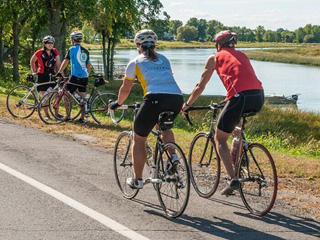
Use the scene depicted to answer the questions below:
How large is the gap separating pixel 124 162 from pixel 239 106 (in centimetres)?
162

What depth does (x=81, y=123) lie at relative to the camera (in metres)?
12.6

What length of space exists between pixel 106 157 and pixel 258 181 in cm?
347

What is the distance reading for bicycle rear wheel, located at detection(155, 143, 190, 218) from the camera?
18.3ft

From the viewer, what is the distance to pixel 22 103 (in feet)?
43.3

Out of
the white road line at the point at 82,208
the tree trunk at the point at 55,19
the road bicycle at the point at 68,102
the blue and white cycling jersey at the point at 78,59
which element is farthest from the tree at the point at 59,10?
the white road line at the point at 82,208

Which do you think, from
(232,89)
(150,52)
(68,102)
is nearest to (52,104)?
(68,102)

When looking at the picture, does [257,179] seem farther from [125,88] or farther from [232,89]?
[125,88]

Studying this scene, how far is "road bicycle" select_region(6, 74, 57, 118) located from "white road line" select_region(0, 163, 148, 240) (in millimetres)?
5566

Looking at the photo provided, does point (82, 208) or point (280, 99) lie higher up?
point (82, 208)

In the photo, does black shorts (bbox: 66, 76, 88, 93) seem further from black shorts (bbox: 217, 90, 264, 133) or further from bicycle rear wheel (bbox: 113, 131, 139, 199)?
black shorts (bbox: 217, 90, 264, 133)

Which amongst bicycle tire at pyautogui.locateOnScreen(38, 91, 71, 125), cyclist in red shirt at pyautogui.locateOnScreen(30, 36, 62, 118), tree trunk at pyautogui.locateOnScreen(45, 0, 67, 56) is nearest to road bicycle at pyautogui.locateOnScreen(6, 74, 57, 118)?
cyclist in red shirt at pyautogui.locateOnScreen(30, 36, 62, 118)

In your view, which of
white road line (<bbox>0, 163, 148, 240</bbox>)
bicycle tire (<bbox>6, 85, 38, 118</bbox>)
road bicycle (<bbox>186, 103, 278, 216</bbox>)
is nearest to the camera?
white road line (<bbox>0, 163, 148, 240</bbox>)

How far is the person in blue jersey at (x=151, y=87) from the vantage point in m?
5.75

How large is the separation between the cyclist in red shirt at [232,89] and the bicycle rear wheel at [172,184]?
1.82 feet
